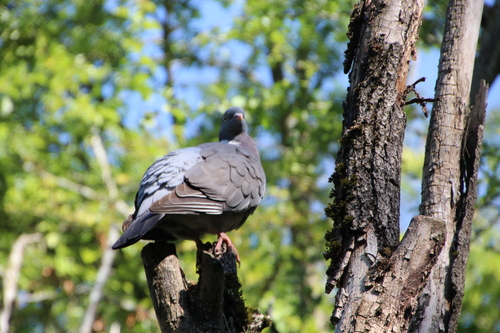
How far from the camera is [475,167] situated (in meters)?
2.94

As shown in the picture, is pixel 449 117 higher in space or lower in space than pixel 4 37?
lower

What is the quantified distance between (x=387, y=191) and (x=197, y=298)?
4.07 ft

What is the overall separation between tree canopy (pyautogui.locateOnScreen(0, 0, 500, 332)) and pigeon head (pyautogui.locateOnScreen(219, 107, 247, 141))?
1.43 m

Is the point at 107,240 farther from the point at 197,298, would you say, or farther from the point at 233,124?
the point at 197,298

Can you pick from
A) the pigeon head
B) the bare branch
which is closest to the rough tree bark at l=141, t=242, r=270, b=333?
the pigeon head

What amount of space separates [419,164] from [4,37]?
24.4 feet

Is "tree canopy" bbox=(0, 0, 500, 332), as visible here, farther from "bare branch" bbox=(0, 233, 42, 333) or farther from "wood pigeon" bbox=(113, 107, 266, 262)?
"wood pigeon" bbox=(113, 107, 266, 262)

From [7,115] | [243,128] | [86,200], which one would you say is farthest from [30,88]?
[243,128]

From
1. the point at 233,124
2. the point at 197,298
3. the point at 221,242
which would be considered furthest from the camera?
the point at 233,124

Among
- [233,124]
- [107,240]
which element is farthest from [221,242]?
[107,240]

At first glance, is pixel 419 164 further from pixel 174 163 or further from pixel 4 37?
pixel 4 37

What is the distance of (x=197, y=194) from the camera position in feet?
11.8

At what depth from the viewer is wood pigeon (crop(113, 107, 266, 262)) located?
3.46 metres

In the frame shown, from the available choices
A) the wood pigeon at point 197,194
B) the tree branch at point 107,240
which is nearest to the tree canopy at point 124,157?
the tree branch at point 107,240
